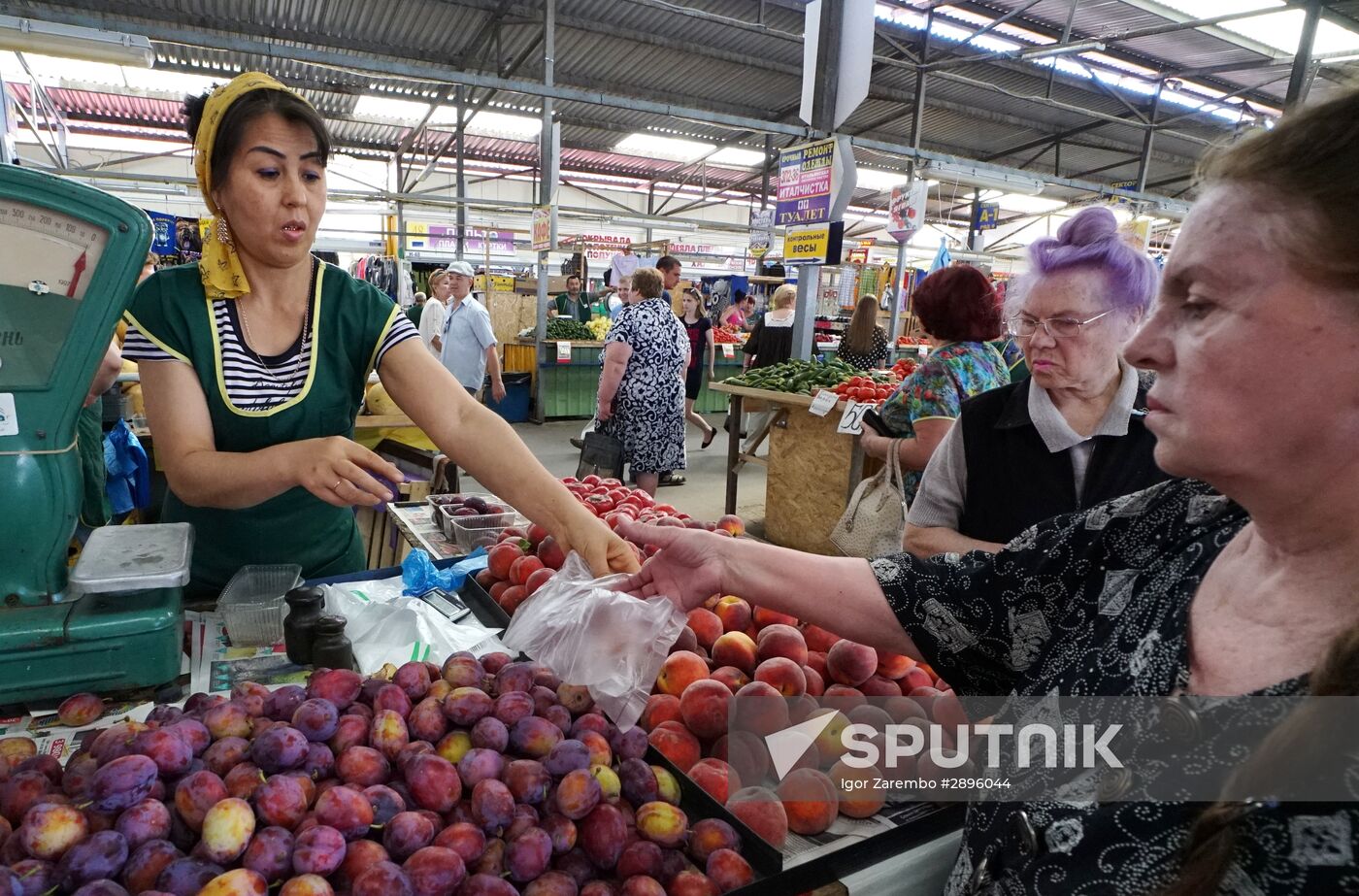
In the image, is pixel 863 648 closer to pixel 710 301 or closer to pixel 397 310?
pixel 397 310

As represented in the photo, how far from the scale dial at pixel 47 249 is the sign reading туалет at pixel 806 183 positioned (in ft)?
12.8

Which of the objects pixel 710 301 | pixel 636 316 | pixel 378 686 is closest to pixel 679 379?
pixel 636 316

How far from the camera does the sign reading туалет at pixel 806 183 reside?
14.5 ft

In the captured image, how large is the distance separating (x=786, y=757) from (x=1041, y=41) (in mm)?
9890

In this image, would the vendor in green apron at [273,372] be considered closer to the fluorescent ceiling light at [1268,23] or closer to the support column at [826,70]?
the support column at [826,70]

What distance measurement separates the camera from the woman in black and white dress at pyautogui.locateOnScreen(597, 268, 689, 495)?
4969 millimetres

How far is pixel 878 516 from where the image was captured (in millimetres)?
2668

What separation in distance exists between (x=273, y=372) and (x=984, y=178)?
7351mm

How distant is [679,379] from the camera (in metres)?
5.18

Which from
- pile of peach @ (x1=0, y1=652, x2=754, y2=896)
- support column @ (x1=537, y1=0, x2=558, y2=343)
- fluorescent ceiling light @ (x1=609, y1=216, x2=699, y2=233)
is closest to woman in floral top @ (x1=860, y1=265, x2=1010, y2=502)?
pile of peach @ (x1=0, y1=652, x2=754, y2=896)

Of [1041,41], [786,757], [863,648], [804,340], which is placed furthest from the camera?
[1041,41]

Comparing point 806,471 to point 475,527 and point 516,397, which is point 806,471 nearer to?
point 475,527

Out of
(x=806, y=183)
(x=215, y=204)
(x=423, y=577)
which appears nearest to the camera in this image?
(x=215, y=204)

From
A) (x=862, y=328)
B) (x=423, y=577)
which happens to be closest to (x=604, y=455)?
(x=423, y=577)
